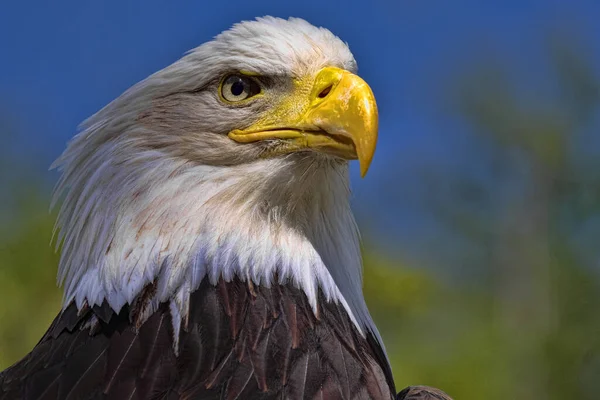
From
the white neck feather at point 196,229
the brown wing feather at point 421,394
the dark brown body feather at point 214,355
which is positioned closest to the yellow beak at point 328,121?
the white neck feather at point 196,229

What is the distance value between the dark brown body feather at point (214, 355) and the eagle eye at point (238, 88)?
813mm

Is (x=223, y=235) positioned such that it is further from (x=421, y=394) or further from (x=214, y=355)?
(x=421, y=394)

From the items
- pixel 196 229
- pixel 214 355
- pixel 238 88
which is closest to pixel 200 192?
pixel 196 229

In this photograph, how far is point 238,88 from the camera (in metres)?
3.99

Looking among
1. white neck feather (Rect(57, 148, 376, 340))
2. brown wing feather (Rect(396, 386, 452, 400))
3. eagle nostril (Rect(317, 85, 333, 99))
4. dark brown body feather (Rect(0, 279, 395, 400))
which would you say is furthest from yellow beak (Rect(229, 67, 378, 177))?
brown wing feather (Rect(396, 386, 452, 400))

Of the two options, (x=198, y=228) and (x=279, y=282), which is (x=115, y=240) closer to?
(x=198, y=228)

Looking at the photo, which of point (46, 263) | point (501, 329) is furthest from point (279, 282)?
point (501, 329)

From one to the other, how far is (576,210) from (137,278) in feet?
60.5

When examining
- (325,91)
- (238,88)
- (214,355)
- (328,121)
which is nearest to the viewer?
(214,355)

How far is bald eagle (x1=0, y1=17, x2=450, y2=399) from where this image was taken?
11.5 ft

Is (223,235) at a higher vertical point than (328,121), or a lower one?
lower

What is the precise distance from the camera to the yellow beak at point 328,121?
3.64m

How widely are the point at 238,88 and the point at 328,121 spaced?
1.56 ft

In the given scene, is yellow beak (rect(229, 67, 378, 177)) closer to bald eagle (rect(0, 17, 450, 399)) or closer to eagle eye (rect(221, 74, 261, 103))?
bald eagle (rect(0, 17, 450, 399))
